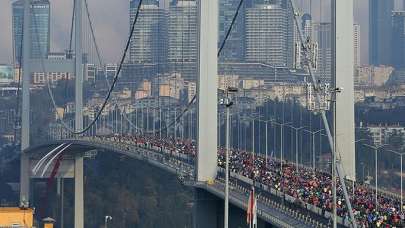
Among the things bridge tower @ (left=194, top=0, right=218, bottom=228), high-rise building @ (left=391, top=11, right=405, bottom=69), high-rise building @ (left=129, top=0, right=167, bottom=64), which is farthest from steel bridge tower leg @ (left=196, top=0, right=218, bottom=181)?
high-rise building @ (left=391, top=11, right=405, bottom=69)

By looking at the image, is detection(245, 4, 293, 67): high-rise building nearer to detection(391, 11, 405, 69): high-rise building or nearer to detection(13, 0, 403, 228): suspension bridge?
detection(391, 11, 405, 69): high-rise building

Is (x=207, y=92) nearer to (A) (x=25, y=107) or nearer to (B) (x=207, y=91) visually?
(B) (x=207, y=91)

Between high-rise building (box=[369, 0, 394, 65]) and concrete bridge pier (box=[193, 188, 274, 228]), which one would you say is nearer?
concrete bridge pier (box=[193, 188, 274, 228])

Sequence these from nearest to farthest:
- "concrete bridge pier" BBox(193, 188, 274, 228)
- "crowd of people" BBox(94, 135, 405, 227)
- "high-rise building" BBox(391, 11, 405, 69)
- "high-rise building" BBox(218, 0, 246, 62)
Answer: "crowd of people" BBox(94, 135, 405, 227)
"concrete bridge pier" BBox(193, 188, 274, 228)
"high-rise building" BBox(218, 0, 246, 62)
"high-rise building" BBox(391, 11, 405, 69)

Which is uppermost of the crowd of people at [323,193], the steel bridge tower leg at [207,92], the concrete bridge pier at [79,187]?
the steel bridge tower leg at [207,92]

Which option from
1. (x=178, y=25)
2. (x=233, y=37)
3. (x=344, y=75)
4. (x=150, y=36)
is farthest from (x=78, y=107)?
(x=233, y=37)

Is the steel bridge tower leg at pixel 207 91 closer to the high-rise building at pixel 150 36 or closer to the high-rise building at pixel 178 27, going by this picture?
the high-rise building at pixel 178 27

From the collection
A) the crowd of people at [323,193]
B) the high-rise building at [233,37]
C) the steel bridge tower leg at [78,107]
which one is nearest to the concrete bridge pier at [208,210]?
the crowd of people at [323,193]
